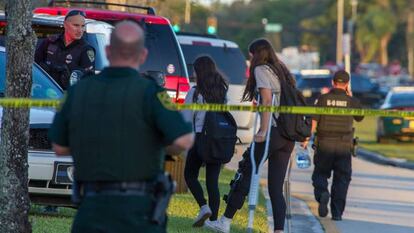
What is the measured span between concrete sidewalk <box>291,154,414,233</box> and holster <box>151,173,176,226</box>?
6.80 metres

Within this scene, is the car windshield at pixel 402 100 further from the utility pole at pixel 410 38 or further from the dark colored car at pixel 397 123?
the utility pole at pixel 410 38

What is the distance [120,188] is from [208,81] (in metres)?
5.21

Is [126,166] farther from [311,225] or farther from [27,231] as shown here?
[311,225]

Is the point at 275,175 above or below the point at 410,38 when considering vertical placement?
below

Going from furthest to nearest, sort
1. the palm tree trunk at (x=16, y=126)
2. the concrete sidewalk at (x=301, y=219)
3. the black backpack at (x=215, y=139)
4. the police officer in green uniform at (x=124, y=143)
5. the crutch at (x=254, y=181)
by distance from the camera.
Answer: the concrete sidewalk at (x=301, y=219) < the black backpack at (x=215, y=139) < the crutch at (x=254, y=181) < the palm tree trunk at (x=16, y=126) < the police officer in green uniform at (x=124, y=143)

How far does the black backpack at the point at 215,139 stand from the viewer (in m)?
10.8

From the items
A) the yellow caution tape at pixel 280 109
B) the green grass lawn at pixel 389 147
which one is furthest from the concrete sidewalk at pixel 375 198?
the yellow caution tape at pixel 280 109

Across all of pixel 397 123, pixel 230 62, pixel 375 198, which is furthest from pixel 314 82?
pixel 375 198

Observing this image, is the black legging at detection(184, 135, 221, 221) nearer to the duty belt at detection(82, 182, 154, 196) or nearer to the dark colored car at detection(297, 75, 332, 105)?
the duty belt at detection(82, 182, 154, 196)

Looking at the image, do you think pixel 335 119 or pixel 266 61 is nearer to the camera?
pixel 266 61

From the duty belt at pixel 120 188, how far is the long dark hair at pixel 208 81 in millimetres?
5109

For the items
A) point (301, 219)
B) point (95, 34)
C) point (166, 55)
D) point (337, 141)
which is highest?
point (95, 34)

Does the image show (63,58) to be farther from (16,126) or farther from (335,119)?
(335,119)

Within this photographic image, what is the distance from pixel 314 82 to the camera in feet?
152
